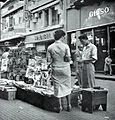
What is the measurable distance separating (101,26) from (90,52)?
47.4ft

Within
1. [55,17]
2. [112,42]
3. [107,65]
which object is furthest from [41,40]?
[107,65]

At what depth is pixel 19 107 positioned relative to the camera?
26.0 ft

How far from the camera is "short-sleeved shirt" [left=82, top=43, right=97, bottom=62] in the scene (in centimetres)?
811

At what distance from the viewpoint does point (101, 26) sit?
22.3 metres

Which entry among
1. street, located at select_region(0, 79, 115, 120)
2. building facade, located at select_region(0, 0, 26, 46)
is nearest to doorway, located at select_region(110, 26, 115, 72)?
street, located at select_region(0, 79, 115, 120)

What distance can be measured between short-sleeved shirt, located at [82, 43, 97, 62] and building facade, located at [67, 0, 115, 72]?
12887mm

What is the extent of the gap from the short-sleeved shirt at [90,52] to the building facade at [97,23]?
1289 cm

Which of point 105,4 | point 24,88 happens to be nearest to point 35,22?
point 105,4

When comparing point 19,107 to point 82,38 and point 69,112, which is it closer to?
point 69,112

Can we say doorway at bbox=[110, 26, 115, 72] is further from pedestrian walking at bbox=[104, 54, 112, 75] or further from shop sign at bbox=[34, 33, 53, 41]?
shop sign at bbox=[34, 33, 53, 41]

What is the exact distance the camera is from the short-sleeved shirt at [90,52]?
319 inches

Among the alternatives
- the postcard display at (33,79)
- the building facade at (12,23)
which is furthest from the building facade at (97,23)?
the building facade at (12,23)

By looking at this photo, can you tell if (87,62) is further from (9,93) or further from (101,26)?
(101,26)

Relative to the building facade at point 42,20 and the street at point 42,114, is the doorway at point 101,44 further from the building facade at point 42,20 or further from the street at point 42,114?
the street at point 42,114
